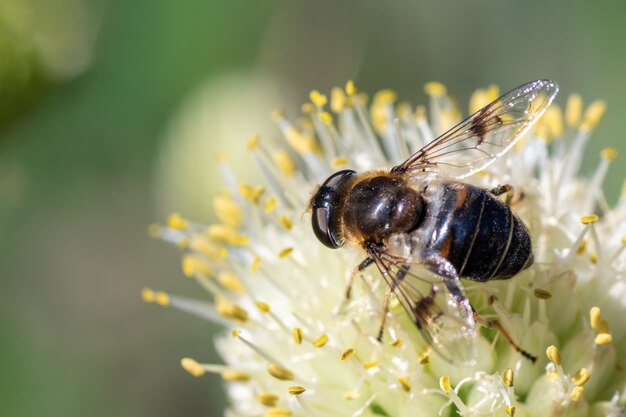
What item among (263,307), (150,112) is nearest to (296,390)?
(263,307)

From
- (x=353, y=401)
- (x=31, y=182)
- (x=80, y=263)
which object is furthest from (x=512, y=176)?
(x=80, y=263)

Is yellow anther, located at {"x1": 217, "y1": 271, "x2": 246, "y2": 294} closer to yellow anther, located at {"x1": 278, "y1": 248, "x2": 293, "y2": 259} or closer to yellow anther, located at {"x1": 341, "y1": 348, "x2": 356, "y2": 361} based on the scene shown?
yellow anther, located at {"x1": 278, "y1": 248, "x2": 293, "y2": 259}

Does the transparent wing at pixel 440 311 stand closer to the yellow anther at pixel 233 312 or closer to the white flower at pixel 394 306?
the white flower at pixel 394 306

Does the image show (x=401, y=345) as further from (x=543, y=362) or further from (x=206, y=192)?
(x=206, y=192)

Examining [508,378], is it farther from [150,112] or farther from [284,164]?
[150,112]

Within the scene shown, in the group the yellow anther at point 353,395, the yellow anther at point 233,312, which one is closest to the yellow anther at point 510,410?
the yellow anther at point 353,395

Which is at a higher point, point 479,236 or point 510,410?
point 479,236
